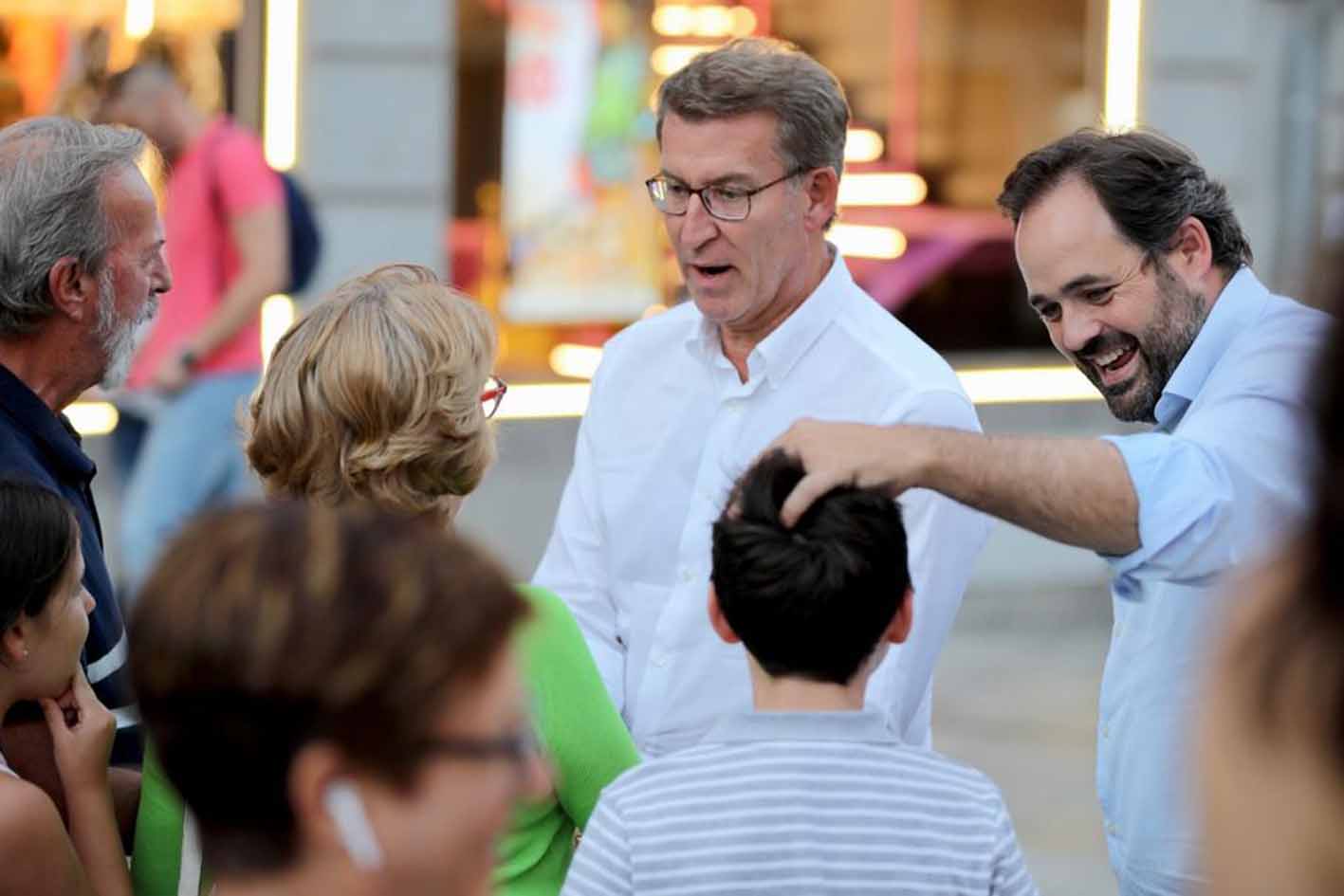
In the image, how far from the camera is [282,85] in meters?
8.49

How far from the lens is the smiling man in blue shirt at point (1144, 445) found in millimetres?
2426

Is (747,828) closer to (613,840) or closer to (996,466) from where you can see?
(613,840)

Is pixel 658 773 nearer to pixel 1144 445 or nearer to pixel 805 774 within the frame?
pixel 805 774

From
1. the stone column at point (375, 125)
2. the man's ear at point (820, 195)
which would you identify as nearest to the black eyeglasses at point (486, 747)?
the man's ear at point (820, 195)

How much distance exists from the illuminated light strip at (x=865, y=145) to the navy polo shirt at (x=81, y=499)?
7.21 metres

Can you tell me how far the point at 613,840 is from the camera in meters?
2.21

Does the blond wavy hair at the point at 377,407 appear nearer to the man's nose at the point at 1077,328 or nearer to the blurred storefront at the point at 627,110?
the man's nose at the point at 1077,328

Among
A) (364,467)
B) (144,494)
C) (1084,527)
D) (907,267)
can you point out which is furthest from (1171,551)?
(907,267)

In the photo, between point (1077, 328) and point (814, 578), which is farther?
point (1077, 328)

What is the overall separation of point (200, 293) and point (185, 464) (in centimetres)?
58

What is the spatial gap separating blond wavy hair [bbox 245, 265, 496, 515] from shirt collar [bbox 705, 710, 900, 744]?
0.60 m

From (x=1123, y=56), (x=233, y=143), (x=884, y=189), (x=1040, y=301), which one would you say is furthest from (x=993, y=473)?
(x=1123, y=56)

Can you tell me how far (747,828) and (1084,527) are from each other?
609 mm

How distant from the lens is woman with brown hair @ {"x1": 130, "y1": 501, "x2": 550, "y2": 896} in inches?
61.1
